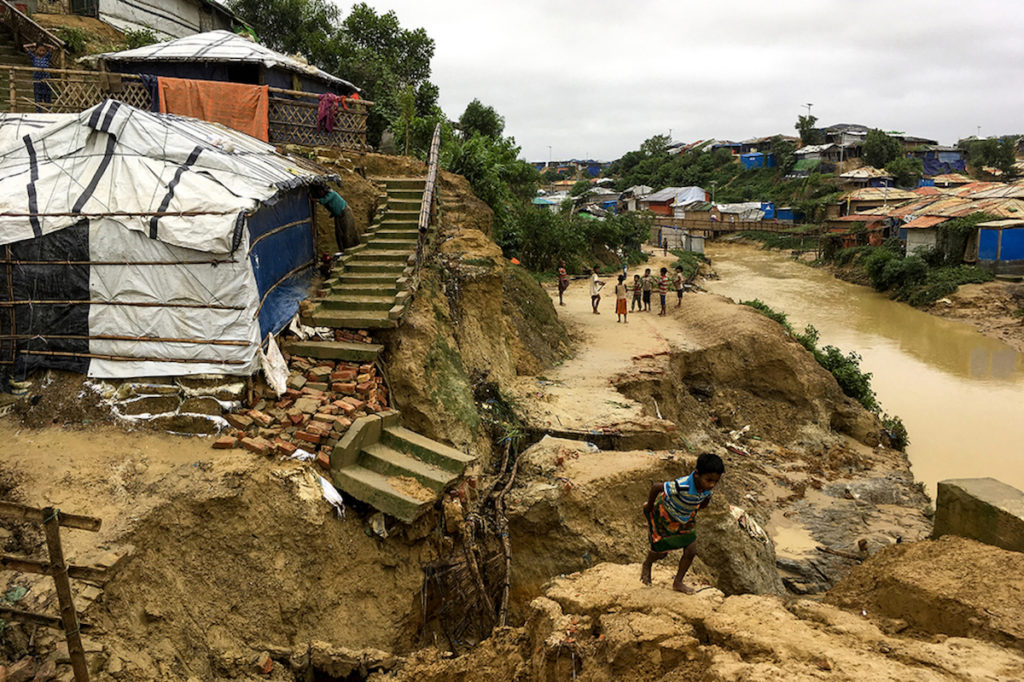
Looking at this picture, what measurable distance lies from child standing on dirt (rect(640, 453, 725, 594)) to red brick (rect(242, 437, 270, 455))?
3.81 metres

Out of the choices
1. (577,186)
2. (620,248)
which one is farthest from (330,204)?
(577,186)

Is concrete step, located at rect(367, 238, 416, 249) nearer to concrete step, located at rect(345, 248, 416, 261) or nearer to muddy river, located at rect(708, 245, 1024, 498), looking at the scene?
concrete step, located at rect(345, 248, 416, 261)

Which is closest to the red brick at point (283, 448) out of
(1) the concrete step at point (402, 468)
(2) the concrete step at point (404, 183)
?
(1) the concrete step at point (402, 468)

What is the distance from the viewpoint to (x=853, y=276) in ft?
115

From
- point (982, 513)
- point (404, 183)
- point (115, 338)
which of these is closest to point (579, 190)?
point (404, 183)

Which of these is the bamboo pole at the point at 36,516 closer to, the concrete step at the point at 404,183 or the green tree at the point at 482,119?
Result: the concrete step at the point at 404,183

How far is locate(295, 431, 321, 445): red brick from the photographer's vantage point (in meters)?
6.77

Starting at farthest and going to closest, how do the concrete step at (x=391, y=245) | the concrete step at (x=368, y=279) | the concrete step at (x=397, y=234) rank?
the concrete step at (x=397, y=234) → the concrete step at (x=391, y=245) → the concrete step at (x=368, y=279)

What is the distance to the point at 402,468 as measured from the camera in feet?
22.7

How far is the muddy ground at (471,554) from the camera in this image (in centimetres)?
421

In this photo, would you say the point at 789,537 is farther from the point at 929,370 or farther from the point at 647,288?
the point at 929,370

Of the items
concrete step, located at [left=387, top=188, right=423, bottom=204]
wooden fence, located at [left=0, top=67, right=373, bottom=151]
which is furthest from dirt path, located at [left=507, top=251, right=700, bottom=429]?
wooden fence, located at [left=0, top=67, right=373, bottom=151]

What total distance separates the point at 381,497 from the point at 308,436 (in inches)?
39.6

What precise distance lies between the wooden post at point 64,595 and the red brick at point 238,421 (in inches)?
Result: 102
